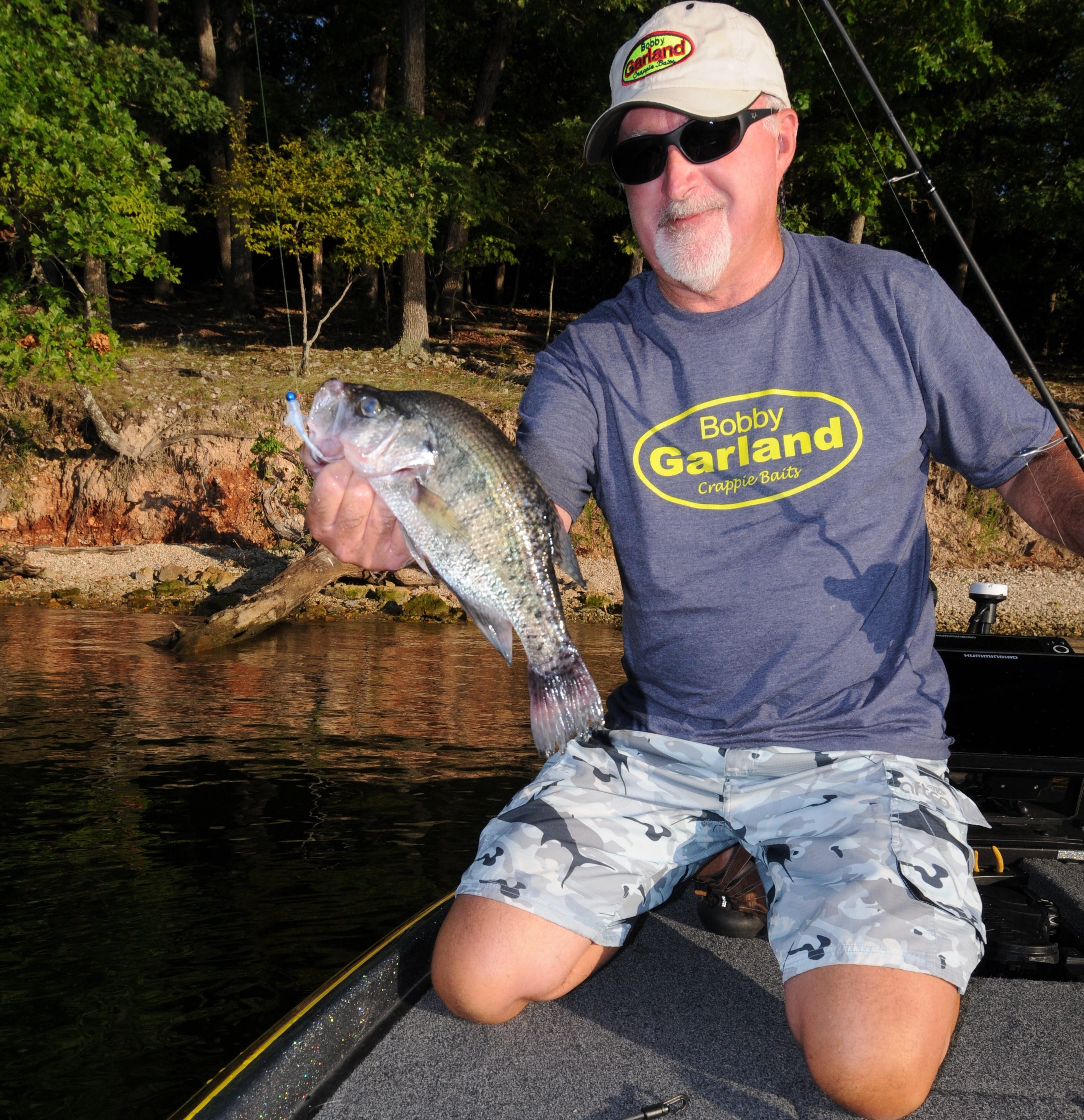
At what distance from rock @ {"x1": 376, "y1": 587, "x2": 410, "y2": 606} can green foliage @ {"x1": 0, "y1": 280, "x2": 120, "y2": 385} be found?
6659mm

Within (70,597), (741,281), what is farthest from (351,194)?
(741,281)

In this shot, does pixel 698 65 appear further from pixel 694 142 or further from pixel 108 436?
pixel 108 436

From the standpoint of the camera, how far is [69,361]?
1778 cm

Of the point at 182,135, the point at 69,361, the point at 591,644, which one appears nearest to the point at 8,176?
the point at 69,361

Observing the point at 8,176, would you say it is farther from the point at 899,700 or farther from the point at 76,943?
the point at 899,700

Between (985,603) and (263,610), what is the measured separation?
1071 centimetres

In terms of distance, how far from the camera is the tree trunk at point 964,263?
3011 centimetres

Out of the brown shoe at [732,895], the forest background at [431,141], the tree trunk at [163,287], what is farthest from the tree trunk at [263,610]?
the tree trunk at [163,287]

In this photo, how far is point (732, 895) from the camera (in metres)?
3.50

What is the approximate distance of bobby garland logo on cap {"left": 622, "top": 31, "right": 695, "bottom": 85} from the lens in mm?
3225

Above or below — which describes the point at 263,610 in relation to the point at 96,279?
below

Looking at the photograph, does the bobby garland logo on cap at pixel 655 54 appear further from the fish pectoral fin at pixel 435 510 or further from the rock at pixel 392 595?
the rock at pixel 392 595

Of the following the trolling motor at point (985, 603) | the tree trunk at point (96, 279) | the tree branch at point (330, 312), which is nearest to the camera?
the trolling motor at point (985, 603)

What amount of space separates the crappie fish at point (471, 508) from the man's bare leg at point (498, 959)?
0.66 meters
